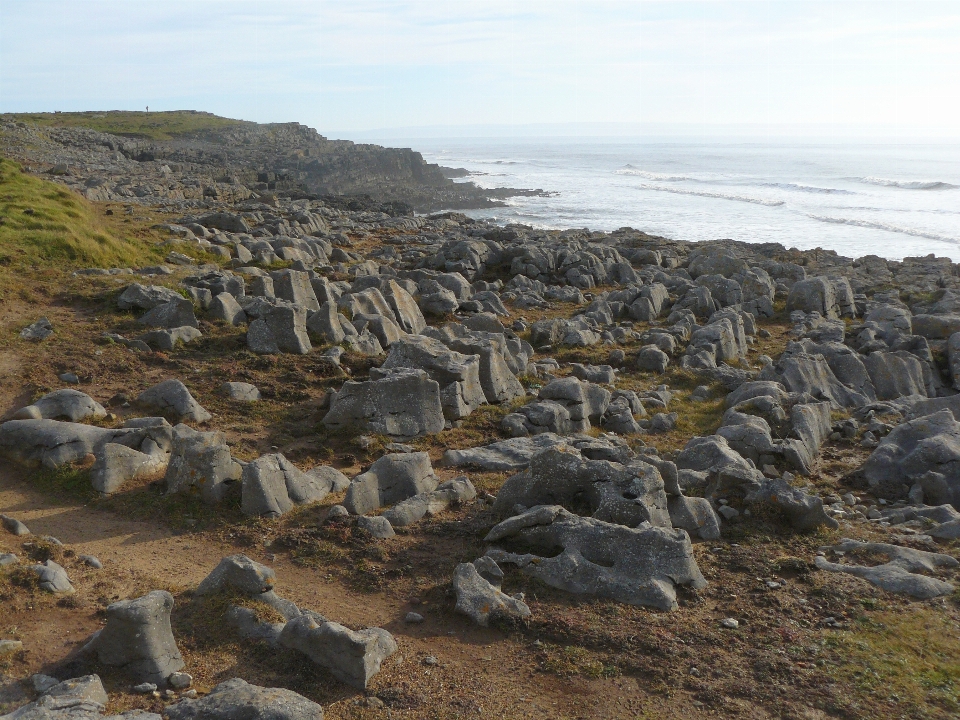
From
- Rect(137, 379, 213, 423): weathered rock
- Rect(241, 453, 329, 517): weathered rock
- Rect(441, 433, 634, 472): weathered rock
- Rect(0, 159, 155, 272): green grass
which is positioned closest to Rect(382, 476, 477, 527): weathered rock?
Rect(441, 433, 634, 472): weathered rock

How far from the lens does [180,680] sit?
273 inches

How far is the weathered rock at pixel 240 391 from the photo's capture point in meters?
15.1

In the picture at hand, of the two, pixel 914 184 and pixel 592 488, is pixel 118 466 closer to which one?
pixel 592 488

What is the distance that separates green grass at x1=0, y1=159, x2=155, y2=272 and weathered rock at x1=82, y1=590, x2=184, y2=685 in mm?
16110

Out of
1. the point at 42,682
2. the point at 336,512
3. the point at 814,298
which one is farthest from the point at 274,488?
the point at 814,298

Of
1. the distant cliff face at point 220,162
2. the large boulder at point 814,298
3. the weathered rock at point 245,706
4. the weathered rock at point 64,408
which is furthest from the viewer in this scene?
the distant cliff face at point 220,162

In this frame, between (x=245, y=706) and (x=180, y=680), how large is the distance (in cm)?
122

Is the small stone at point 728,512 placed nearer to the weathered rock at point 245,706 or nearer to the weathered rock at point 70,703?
the weathered rock at point 245,706

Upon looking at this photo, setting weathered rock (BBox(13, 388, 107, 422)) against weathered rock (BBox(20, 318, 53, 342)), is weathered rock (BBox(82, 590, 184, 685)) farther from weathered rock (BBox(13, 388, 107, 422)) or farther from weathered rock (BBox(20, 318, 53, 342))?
weathered rock (BBox(20, 318, 53, 342))

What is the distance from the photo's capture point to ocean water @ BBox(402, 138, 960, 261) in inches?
2474

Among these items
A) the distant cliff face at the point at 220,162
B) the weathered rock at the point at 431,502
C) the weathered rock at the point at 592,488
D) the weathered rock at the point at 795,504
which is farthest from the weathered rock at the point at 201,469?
the distant cliff face at the point at 220,162

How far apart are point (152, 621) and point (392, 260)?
94.4ft

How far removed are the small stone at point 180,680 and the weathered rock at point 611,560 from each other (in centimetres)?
398

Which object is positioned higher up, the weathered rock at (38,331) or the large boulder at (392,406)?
the weathered rock at (38,331)
